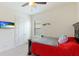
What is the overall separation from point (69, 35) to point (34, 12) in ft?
1.95

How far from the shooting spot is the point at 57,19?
1450mm

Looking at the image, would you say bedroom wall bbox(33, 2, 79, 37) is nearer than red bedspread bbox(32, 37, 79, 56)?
No

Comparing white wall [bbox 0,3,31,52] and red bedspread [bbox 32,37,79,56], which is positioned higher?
white wall [bbox 0,3,31,52]

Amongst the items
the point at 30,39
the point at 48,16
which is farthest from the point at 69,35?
the point at 30,39

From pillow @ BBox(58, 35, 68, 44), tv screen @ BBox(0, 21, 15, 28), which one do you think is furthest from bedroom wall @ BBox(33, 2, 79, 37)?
tv screen @ BBox(0, 21, 15, 28)

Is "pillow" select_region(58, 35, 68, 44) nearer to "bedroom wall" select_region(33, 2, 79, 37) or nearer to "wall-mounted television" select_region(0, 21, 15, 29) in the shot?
"bedroom wall" select_region(33, 2, 79, 37)

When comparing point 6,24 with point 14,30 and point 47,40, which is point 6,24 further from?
point 47,40

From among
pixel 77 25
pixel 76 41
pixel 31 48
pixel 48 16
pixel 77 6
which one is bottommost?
pixel 31 48

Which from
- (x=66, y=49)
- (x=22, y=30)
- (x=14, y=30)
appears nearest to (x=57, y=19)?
(x=66, y=49)

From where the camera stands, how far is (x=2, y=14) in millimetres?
1428

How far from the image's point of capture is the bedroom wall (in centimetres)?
138

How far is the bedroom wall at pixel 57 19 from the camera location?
1.38 meters

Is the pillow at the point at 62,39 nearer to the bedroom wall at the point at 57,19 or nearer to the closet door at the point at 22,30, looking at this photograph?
the bedroom wall at the point at 57,19

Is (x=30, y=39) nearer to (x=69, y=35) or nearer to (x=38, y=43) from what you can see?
(x=38, y=43)
